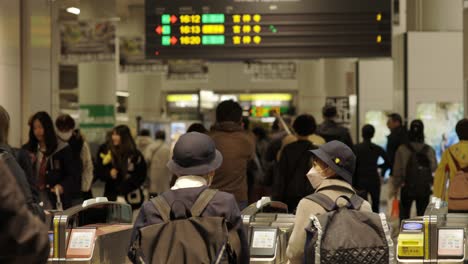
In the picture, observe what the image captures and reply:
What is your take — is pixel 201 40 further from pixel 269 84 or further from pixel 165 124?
pixel 269 84

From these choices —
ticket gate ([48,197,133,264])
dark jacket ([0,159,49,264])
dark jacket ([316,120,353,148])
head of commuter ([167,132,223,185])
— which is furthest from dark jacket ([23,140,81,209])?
dark jacket ([0,159,49,264])

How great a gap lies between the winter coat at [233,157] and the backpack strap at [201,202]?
336 cm

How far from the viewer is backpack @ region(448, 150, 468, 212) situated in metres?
8.71

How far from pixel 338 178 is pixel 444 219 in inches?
80.0

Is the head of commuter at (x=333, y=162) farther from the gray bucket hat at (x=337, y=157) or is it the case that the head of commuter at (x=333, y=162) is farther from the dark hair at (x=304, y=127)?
the dark hair at (x=304, y=127)

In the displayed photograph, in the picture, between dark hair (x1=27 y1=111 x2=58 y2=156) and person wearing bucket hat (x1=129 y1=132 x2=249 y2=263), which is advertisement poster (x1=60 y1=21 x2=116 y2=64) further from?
person wearing bucket hat (x1=129 y1=132 x2=249 y2=263)

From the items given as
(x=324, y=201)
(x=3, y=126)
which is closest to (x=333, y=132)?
(x=3, y=126)

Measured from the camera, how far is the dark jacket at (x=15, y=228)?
2646 mm

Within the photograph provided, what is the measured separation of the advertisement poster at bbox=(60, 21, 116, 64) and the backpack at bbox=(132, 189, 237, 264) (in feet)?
41.4

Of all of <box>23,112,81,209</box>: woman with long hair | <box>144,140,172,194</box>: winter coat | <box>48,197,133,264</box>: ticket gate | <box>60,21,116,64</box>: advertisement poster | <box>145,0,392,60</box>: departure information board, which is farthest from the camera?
<box>60,21,116,64</box>: advertisement poster

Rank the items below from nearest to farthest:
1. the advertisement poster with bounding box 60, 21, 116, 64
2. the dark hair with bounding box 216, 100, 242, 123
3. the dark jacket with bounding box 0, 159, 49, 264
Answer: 1. the dark jacket with bounding box 0, 159, 49, 264
2. the dark hair with bounding box 216, 100, 242, 123
3. the advertisement poster with bounding box 60, 21, 116, 64

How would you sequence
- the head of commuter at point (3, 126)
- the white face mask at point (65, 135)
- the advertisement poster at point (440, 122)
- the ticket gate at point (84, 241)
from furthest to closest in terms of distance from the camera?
1. the advertisement poster at point (440, 122)
2. the white face mask at point (65, 135)
3. the ticket gate at point (84, 241)
4. the head of commuter at point (3, 126)

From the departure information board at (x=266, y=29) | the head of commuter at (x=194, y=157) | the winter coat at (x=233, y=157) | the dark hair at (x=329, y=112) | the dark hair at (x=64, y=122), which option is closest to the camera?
the head of commuter at (x=194, y=157)

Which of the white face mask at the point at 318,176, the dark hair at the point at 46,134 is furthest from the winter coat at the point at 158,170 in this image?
the white face mask at the point at 318,176
